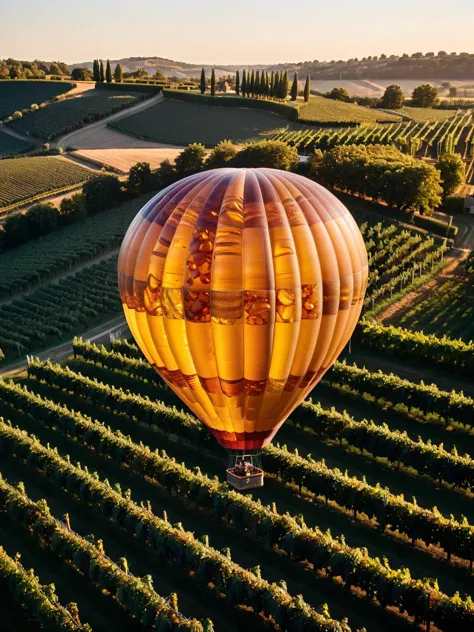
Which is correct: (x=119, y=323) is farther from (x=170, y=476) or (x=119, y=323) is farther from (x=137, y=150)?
(x=137, y=150)

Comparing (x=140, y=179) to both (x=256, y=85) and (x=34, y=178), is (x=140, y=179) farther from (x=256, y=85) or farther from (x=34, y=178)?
(x=256, y=85)

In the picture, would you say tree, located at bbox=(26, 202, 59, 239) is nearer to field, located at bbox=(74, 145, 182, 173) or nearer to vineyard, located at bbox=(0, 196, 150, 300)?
vineyard, located at bbox=(0, 196, 150, 300)

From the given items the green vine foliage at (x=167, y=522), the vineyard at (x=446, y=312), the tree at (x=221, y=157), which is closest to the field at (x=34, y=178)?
the tree at (x=221, y=157)

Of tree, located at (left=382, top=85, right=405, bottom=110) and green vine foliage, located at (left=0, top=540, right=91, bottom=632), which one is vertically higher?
tree, located at (left=382, top=85, right=405, bottom=110)

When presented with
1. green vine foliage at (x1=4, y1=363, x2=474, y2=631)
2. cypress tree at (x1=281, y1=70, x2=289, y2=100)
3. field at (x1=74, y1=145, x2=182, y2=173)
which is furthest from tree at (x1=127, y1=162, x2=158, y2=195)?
green vine foliage at (x1=4, y1=363, x2=474, y2=631)

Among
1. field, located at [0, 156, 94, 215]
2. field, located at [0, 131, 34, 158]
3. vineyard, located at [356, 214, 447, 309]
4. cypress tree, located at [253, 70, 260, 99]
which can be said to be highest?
cypress tree, located at [253, 70, 260, 99]

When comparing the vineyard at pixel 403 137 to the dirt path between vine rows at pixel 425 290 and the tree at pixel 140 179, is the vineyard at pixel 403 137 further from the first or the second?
the dirt path between vine rows at pixel 425 290
